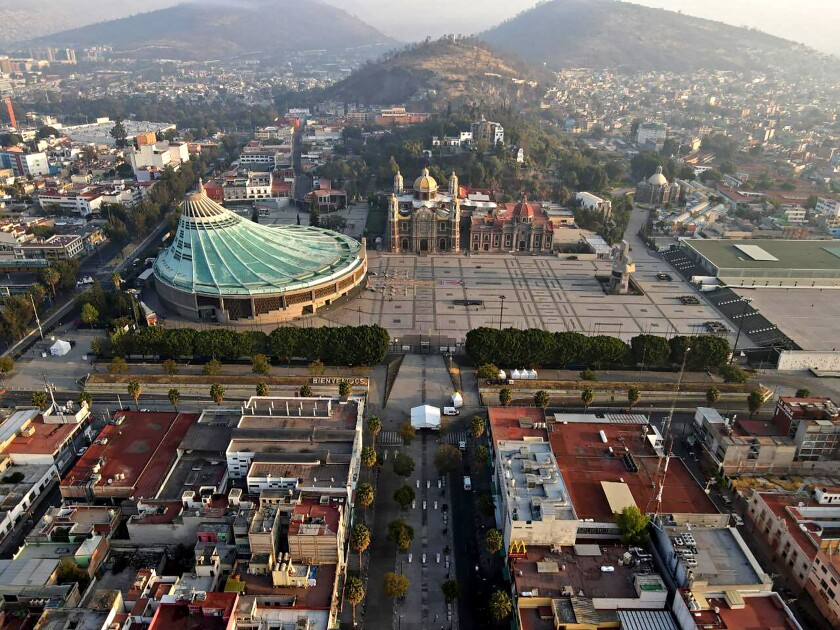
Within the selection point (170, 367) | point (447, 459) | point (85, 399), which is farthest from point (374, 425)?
point (85, 399)

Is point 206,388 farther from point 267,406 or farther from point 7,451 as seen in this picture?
point 7,451

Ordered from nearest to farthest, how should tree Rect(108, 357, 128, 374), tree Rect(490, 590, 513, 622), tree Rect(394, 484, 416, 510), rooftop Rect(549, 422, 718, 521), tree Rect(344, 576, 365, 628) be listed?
tree Rect(490, 590, 513, 622) < tree Rect(344, 576, 365, 628) < rooftop Rect(549, 422, 718, 521) < tree Rect(394, 484, 416, 510) < tree Rect(108, 357, 128, 374)

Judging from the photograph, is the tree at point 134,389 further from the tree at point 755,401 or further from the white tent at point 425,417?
the tree at point 755,401

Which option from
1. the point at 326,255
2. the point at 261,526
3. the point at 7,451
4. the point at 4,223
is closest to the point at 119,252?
the point at 4,223

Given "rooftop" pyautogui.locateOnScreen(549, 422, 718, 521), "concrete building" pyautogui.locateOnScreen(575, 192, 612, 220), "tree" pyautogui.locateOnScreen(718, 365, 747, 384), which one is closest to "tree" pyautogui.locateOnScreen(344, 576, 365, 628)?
"rooftop" pyautogui.locateOnScreen(549, 422, 718, 521)

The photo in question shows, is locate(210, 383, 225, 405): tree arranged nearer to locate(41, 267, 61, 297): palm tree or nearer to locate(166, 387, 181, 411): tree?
locate(166, 387, 181, 411): tree

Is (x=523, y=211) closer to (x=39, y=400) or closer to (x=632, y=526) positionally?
(x=632, y=526)

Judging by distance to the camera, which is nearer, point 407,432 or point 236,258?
point 407,432
